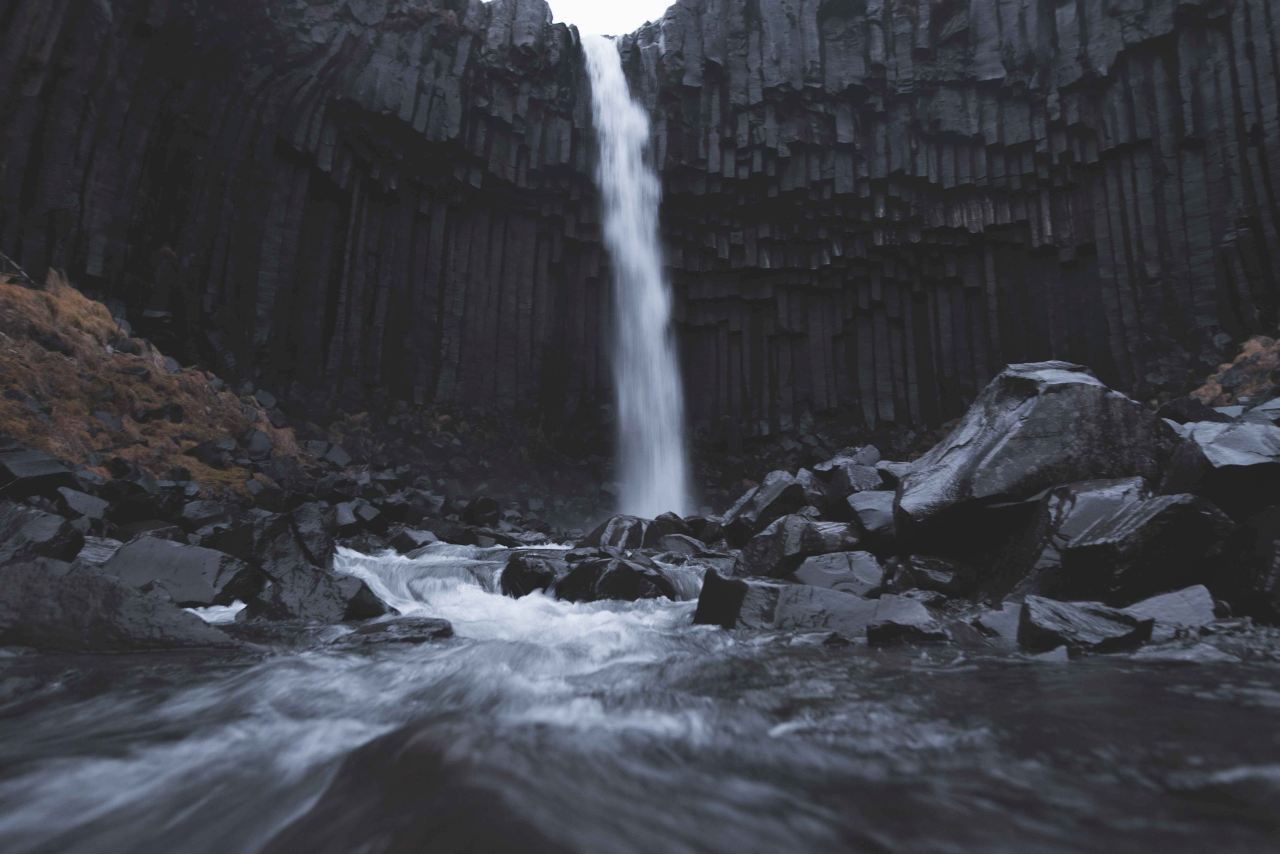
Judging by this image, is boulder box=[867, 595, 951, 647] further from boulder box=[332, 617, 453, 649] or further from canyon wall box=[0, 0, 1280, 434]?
canyon wall box=[0, 0, 1280, 434]

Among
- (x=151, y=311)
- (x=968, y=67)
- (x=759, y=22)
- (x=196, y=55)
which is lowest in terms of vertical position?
(x=151, y=311)

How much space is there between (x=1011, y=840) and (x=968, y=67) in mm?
24610

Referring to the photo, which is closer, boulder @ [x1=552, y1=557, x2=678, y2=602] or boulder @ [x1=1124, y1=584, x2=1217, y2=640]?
boulder @ [x1=1124, y1=584, x2=1217, y2=640]

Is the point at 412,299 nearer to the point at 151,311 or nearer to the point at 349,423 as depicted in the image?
the point at 349,423

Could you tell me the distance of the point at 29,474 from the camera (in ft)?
23.8

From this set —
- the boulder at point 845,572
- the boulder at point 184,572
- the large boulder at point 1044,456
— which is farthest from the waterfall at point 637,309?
the boulder at point 184,572

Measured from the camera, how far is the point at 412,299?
2039 centimetres

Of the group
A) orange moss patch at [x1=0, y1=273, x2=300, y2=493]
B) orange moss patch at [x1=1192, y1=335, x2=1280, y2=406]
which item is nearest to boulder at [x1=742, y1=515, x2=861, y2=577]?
orange moss patch at [x1=0, y1=273, x2=300, y2=493]

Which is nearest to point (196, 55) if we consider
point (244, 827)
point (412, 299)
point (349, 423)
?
point (412, 299)

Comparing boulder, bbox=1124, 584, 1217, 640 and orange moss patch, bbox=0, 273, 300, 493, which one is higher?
orange moss patch, bbox=0, 273, 300, 493

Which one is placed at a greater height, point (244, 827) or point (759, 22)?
point (759, 22)

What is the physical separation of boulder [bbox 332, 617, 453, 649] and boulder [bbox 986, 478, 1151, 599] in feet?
14.2

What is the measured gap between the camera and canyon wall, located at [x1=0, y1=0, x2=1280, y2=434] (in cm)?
1595

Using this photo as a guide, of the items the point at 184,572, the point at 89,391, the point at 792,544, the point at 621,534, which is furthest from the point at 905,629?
the point at 89,391
